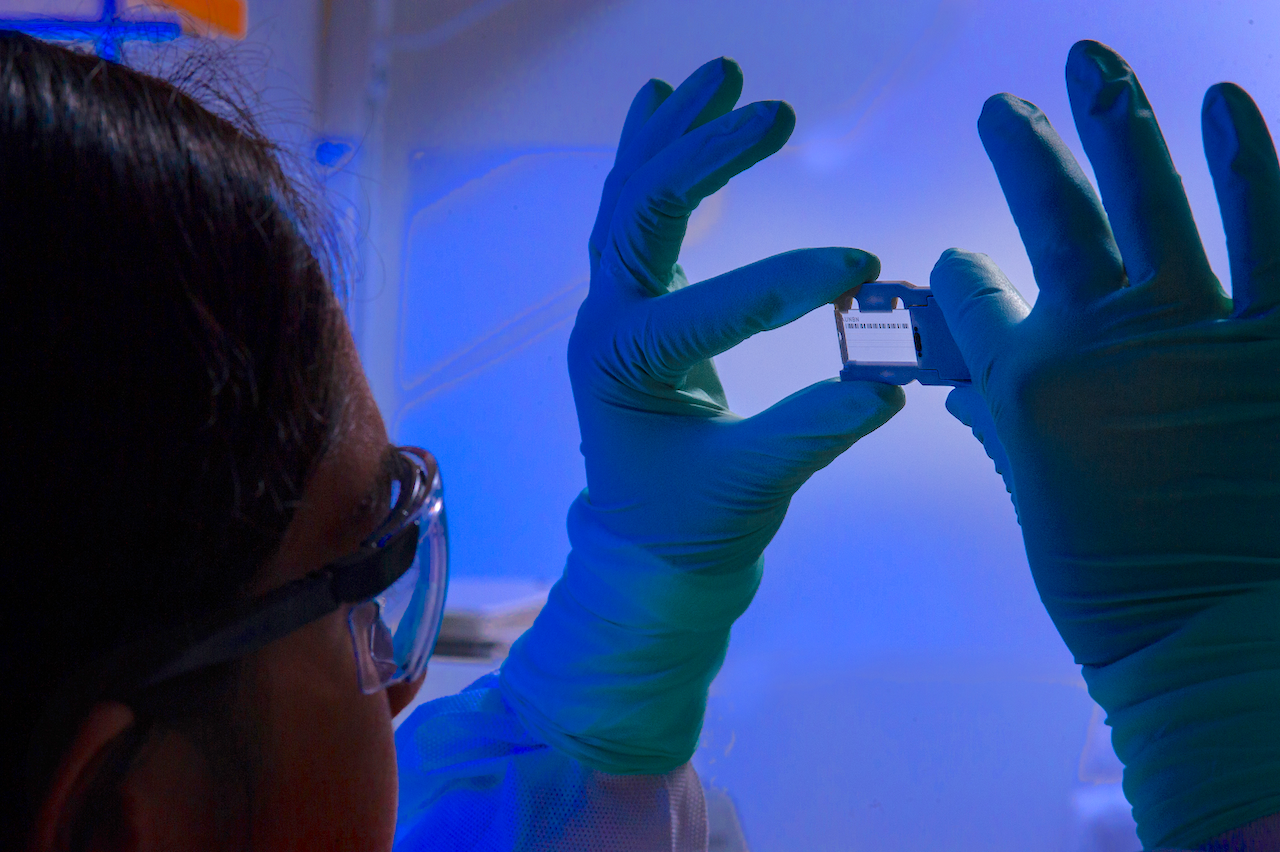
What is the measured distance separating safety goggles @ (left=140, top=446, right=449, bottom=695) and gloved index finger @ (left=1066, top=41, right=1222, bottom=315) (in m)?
0.57

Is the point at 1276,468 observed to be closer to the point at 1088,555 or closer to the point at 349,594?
the point at 1088,555

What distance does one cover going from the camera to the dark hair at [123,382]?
Result: 0.37 m

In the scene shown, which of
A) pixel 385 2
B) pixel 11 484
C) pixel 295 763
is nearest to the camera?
pixel 11 484

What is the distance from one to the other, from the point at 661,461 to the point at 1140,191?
501 mm

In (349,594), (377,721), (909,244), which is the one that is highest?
(909,244)

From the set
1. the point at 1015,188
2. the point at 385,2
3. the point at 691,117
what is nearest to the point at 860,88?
the point at 691,117

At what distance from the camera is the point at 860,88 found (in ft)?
3.69

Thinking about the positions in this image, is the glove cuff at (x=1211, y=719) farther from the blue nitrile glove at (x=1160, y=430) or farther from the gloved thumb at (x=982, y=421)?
the gloved thumb at (x=982, y=421)

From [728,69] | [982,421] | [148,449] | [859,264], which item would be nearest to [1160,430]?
[982,421]

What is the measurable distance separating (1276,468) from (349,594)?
691 mm

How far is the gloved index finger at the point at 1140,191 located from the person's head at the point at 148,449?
0.59 metres

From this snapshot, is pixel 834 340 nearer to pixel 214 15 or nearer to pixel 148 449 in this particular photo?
pixel 148 449

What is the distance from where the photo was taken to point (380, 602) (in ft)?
1.88

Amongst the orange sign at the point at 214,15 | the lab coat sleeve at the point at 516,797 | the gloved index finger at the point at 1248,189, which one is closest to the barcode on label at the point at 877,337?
the gloved index finger at the point at 1248,189
